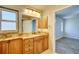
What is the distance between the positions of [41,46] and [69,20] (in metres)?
5.15

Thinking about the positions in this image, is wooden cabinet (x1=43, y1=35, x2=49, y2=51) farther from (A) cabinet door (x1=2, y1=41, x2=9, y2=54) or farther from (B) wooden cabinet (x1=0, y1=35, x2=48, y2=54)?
(A) cabinet door (x1=2, y1=41, x2=9, y2=54)

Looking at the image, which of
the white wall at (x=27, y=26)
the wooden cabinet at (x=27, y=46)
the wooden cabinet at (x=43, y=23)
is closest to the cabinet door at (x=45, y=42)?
the wooden cabinet at (x=43, y=23)

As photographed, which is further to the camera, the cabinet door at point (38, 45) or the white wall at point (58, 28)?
the white wall at point (58, 28)

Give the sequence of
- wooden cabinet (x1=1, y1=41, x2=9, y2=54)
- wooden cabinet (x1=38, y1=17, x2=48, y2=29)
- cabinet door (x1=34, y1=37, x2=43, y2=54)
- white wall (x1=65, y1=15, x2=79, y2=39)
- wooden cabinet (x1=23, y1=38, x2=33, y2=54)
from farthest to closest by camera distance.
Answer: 1. white wall (x1=65, y1=15, x2=79, y2=39)
2. wooden cabinet (x1=38, y1=17, x2=48, y2=29)
3. cabinet door (x1=34, y1=37, x2=43, y2=54)
4. wooden cabinet (x1=23, y1=38, x2=33, y2=54)
5. wooden cabinet (x1=1, y1=41, x2=9, y2=54)

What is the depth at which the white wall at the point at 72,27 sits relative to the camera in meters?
7.04

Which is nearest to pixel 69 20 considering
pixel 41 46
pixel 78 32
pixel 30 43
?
pixel 78 32

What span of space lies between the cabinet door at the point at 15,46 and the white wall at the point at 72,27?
5718 mm

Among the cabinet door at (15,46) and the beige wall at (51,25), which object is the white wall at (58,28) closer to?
the beige wall at (51,25)

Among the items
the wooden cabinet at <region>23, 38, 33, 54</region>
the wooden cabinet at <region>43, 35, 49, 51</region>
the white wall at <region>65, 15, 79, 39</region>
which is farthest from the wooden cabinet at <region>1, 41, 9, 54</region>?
the white wall at <region>65, 15, 79, 39</region>

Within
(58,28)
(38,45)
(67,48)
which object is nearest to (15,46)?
(38,45)

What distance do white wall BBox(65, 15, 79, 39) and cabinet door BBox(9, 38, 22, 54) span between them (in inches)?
225

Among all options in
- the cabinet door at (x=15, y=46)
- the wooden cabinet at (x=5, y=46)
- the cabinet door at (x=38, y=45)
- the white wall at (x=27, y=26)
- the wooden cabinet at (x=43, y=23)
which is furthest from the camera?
the wooden cabinet at (x=43, y=23)

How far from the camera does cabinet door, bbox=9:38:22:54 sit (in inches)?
91.0

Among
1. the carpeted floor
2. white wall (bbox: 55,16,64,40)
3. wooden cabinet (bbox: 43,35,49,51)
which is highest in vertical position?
white wall (bbox: 55,16,64,40)
